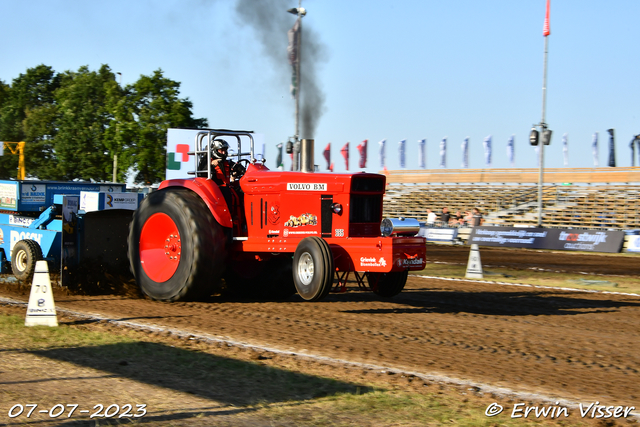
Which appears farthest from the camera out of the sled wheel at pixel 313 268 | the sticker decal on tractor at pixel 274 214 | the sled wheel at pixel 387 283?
the sticker decal on tractor at pixel 274 214

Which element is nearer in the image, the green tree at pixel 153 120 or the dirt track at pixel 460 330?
the dirt track at pixel 460 330

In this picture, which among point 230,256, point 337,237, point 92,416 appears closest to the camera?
point 92,416

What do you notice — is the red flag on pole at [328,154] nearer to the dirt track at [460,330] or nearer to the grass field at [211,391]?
the dirt track at [460,330]

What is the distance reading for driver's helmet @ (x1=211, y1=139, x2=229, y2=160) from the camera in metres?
9.80

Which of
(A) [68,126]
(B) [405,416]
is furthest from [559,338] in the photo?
(A) [68,126]

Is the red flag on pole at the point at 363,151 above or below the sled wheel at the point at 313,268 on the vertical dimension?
above

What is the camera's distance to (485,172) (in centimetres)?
4297

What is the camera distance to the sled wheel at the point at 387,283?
8.98m

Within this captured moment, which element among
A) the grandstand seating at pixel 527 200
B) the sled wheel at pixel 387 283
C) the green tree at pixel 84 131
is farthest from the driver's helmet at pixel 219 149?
the green tree at pixel 84 131

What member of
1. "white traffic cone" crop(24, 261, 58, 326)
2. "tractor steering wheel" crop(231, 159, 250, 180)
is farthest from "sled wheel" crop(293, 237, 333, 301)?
"white traffic cone" crop(24, 261, 58, 326)

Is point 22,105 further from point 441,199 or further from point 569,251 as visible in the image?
point 569,251

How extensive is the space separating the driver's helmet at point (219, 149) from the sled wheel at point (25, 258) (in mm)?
3440

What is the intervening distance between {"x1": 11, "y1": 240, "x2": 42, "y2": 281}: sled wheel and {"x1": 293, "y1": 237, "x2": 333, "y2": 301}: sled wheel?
4.80 metres

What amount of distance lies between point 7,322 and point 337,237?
4.00 meters
